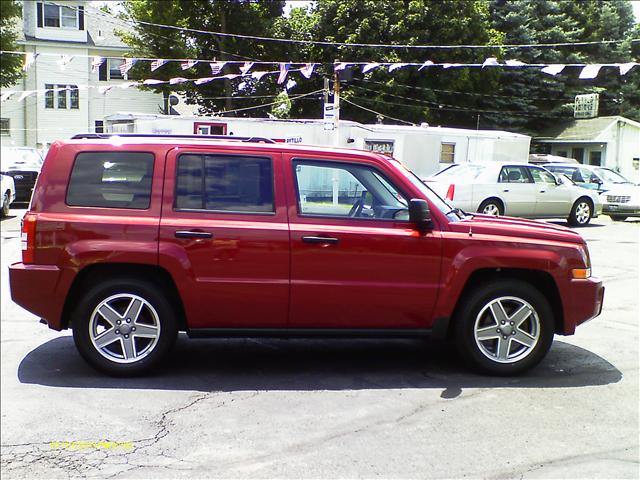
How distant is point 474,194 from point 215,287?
1181cm

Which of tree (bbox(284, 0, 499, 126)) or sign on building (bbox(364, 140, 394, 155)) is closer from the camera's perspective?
sign on building (bbox(364, 140, 394, 155))

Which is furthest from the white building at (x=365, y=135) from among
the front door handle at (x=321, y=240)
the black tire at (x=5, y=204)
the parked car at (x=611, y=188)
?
the front door handle at (x=321, y=240)

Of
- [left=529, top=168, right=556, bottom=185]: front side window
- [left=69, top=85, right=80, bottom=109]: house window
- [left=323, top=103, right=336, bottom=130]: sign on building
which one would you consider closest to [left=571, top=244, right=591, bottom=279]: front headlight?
[left=529, top=168, right=556, bottom=185]: front side window

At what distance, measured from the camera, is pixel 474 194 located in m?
15.7

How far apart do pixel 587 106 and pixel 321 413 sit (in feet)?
A: 127

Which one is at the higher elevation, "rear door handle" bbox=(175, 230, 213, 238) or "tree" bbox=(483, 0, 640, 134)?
"tree" bbox=(483, 0, 640, 134)

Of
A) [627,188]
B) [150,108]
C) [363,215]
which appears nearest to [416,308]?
[363,215]

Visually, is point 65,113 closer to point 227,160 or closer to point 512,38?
point 512,38

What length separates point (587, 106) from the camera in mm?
38531

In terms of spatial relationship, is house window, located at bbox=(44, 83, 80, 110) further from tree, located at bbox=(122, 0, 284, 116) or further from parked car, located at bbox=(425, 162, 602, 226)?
parked car, located at bbox=(425, 162, 602, 226)

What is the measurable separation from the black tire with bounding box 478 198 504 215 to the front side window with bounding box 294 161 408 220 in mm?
11181

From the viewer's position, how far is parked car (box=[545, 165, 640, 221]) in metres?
Result: 19.2

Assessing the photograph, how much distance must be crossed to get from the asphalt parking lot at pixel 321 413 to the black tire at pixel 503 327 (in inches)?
5.3

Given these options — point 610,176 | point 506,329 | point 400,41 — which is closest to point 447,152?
point 610,176
